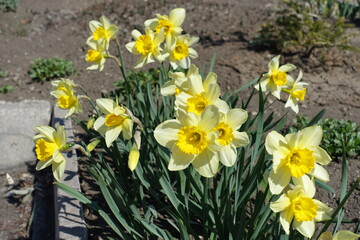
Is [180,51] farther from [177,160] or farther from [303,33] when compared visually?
[303,33]

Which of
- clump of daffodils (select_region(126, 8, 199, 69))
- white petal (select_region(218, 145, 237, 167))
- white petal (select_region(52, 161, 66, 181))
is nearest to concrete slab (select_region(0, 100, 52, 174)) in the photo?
clump of daffodils (select_region(126, 8, 199, 69))

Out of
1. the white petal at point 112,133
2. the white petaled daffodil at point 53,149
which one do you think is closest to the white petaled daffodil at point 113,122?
the white petal at point 112,133

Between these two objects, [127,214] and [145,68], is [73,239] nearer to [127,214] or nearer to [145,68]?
[127,214]

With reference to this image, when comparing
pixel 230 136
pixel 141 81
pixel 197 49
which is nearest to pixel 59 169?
pixel 230 136

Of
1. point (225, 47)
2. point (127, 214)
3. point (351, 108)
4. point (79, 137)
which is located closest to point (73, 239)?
point (127, 214)

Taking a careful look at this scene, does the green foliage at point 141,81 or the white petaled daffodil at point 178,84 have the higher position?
the white petaled daffodil at point 178,84

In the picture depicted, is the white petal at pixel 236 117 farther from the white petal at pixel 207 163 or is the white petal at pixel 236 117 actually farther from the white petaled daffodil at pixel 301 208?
the white petaled daffodil at pixel 301 208
